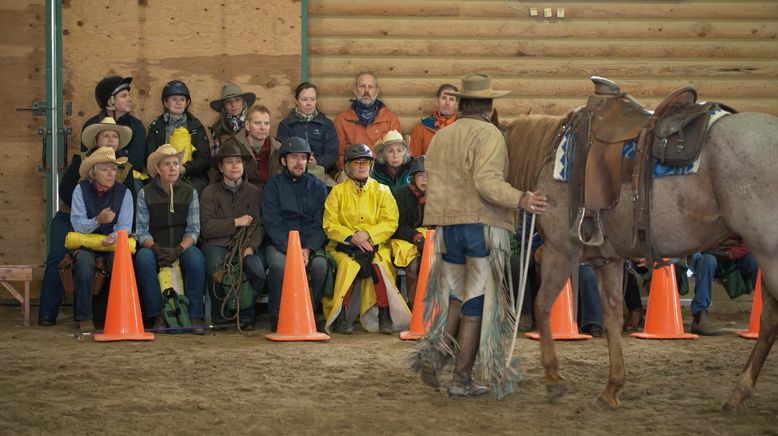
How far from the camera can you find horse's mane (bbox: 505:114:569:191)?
6129mm

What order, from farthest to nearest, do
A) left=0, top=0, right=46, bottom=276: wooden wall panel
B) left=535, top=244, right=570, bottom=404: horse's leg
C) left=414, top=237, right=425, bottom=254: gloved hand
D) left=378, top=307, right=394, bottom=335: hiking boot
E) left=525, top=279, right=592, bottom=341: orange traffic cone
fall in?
left=0, top=0, right=46, bottom=276: wooden wall panel, left=414, top=237, right=425, bottom=254: gloved hand, left=378, top=307, right=394, bottom=335: hiking boot, left=525, top=279, right=592, bottom=341: orange traffic cone, left=535, top=244, right=570, bottom=404: horse's leg

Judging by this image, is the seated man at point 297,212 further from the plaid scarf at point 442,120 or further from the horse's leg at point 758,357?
the horse's leg at point 758,357

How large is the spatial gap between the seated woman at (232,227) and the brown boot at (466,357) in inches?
137

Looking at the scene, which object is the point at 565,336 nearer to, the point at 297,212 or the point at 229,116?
the point at 297,212

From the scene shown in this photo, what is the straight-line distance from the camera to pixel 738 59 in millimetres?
11492

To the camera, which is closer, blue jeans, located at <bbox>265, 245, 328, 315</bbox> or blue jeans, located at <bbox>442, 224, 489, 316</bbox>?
blue jeans, located at <bbox>442, 224, 489, 316</bbox>

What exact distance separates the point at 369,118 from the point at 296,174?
1.63m

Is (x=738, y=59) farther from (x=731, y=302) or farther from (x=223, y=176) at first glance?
(x=223, y=176)

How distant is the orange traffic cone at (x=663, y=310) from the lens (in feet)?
29.2

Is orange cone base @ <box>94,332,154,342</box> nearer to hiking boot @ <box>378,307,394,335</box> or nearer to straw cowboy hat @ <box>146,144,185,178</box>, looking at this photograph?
straw cowboy hat @ <box>146,144,185,178</box>

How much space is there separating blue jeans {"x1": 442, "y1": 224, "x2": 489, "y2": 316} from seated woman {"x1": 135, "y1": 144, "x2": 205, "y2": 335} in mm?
3604

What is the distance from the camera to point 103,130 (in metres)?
9.62

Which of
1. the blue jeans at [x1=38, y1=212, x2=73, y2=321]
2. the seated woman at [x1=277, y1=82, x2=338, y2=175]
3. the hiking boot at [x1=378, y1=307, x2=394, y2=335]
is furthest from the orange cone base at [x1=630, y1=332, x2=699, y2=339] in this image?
the blue jeans at [x1=38, y1=212, x2=73, y2=321]

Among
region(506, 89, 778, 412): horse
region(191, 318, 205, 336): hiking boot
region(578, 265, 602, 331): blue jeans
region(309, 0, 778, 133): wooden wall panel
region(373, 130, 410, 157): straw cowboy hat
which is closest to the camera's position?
region(506, 89, 778, 412): horse
